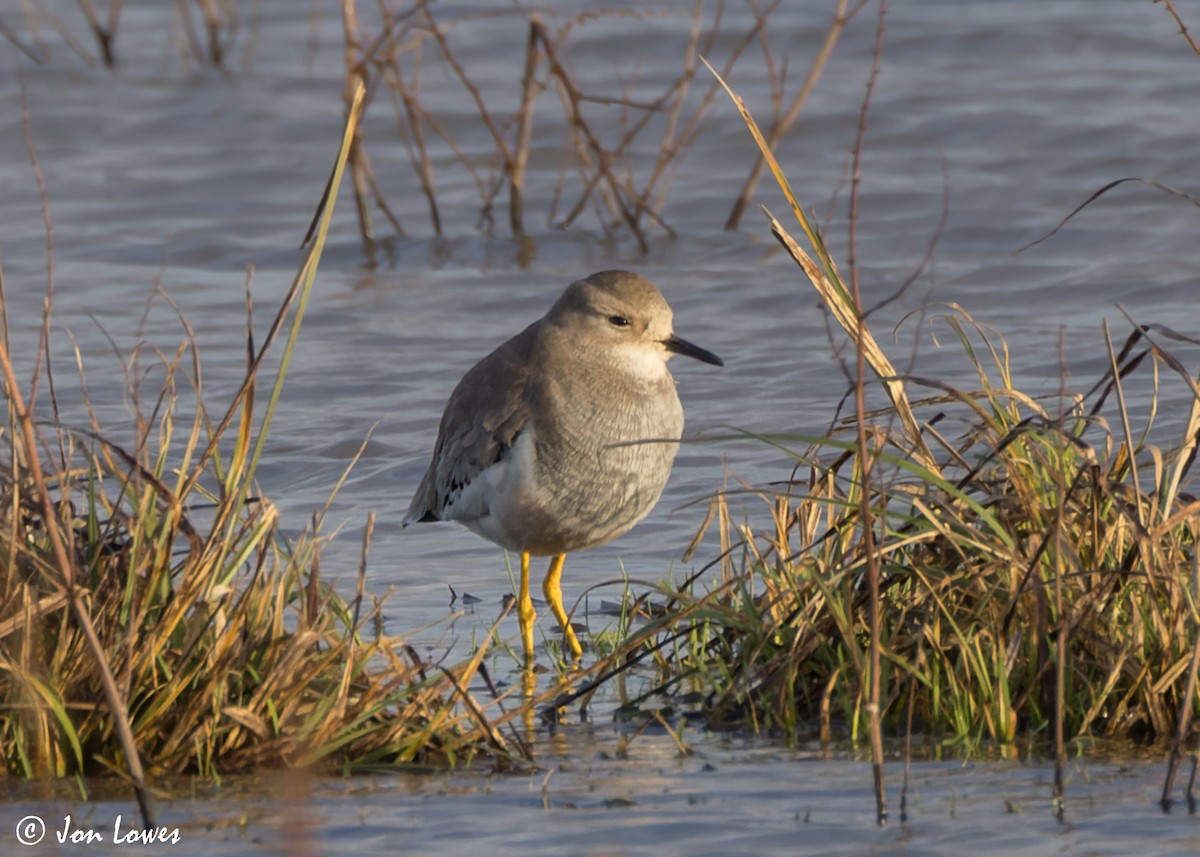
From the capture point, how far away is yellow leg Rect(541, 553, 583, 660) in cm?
562

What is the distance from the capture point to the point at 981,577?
4418 mm

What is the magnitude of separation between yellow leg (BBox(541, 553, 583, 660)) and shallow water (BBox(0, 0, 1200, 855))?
25cm

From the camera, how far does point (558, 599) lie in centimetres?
624

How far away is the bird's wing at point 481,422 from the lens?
6250 millimetres

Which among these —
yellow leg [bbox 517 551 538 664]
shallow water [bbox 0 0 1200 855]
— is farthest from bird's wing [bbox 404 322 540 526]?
yellow leg [bbox 517 551 538 664]

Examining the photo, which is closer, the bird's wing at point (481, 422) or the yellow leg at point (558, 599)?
the yellow leg at point (558, 599)

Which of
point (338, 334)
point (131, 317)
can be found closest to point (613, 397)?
point (338, 334)

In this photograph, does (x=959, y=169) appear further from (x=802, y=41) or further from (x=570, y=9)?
(x=570, y=9)

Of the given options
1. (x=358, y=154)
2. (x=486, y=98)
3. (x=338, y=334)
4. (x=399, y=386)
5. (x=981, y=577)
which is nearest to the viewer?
(x=981, y=577)

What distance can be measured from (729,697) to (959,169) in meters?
9.27

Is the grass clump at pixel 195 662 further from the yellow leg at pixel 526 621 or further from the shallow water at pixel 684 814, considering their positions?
the yellow leg at pixel 526 621
